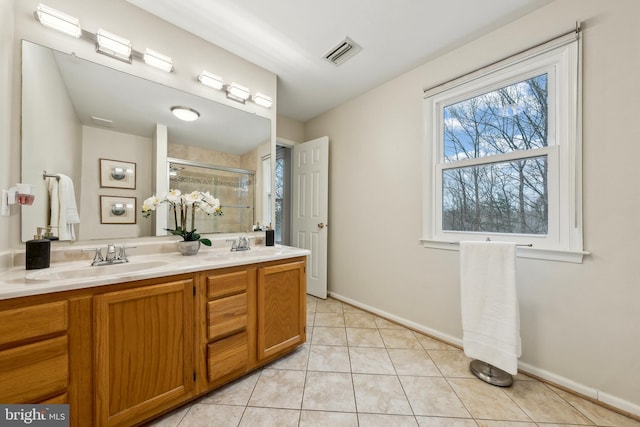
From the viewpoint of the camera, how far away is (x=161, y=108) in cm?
166

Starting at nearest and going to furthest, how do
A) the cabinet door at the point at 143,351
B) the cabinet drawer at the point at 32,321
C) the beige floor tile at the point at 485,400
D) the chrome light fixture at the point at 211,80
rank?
the cabinet drawer at the point at 32,321
the cabinet door at the point at 143,351
the beige floor tile at the point at 485,400
the chrome light fixture at the point at 211,80

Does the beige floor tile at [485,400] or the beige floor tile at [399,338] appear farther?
the beige floor tile at [399,338]

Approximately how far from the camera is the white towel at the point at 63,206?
50.9 inches

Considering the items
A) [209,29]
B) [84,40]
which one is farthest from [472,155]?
[84,40]

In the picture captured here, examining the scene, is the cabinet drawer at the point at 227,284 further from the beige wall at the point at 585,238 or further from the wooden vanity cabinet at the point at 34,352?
the beige wall at the point at 585,238

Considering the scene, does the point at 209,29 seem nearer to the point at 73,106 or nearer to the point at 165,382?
the point at 73,106

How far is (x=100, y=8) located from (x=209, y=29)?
0.63 meters

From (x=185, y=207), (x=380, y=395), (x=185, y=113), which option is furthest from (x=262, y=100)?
(x=380, y=395)

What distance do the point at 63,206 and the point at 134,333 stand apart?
888 mm

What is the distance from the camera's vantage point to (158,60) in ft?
5.29

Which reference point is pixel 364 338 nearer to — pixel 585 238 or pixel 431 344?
pixel 431 344

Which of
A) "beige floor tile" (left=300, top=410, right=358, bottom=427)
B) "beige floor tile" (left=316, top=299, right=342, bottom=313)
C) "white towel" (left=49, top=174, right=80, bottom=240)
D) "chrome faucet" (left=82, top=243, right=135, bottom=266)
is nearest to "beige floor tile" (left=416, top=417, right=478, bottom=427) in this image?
"beige floor tile" (left=300, top=410, right=358, bottom=427)

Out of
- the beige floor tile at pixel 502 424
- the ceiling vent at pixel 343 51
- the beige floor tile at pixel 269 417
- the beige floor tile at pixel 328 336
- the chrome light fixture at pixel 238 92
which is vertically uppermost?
the ceiling vent at pixel 343 51

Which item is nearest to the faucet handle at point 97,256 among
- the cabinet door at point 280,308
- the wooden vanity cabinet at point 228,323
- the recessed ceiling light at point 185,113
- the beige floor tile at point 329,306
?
the wooden vanity cabinet at point 228,323
